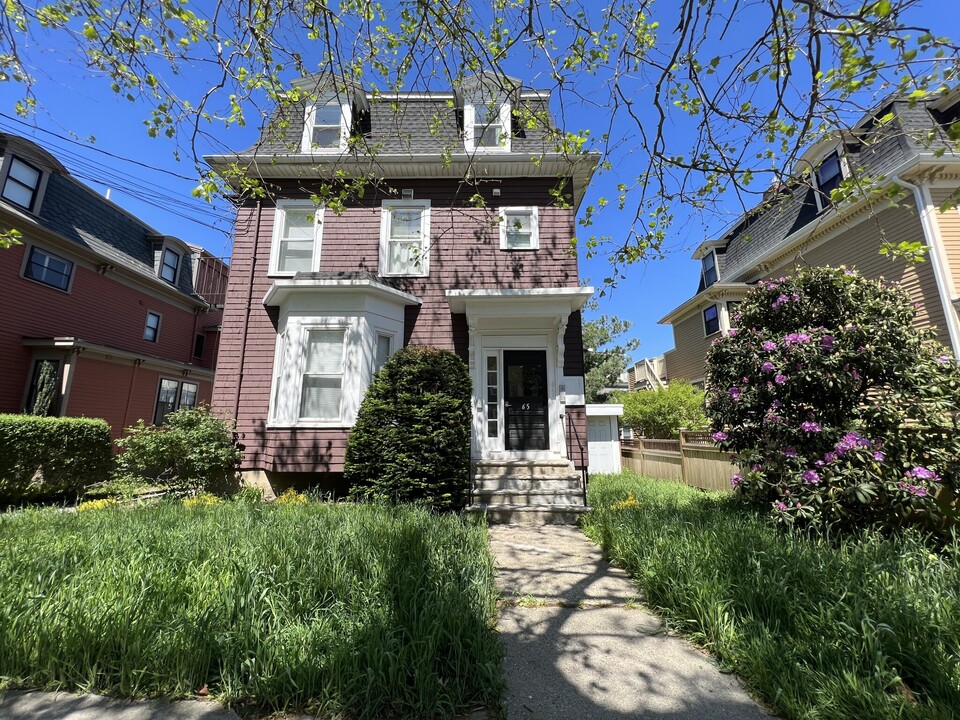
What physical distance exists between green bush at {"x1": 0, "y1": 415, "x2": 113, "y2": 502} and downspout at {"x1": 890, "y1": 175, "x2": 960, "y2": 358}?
715 inches

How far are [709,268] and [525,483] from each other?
579 inches

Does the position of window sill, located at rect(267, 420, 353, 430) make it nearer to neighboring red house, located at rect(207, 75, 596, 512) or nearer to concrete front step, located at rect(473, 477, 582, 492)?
neighboring red house, located at rect(207, 75, 596, 512)

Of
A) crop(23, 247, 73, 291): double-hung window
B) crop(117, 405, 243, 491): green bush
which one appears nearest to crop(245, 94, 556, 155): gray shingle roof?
crop(117, 405, 243, 491): green bush

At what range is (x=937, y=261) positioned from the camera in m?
8.97

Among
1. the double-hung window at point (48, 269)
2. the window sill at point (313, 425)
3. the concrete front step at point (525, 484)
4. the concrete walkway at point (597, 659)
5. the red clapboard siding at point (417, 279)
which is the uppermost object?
the double-hung window at point (48, 269)

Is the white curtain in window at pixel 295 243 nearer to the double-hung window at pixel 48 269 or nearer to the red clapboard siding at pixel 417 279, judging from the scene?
the red clapboard siding at pixel 417 279

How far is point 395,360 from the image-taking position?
6750 millimetres

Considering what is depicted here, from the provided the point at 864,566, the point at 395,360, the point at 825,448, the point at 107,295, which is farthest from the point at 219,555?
the point at 107,295

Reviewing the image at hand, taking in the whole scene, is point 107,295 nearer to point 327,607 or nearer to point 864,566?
point 327,607

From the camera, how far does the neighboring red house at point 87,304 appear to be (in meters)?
11.8

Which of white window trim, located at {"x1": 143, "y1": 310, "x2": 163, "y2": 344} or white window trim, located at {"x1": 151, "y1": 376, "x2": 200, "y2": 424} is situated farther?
white window trim, located at {"x1": 143, "y1": 310, "x2": 163, "y2": 344}

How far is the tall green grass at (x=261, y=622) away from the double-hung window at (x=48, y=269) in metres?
13.6

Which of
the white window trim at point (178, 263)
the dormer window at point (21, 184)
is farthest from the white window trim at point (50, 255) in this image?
the white window trim at point (178, 263)

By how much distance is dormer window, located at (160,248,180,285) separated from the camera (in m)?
16.8
